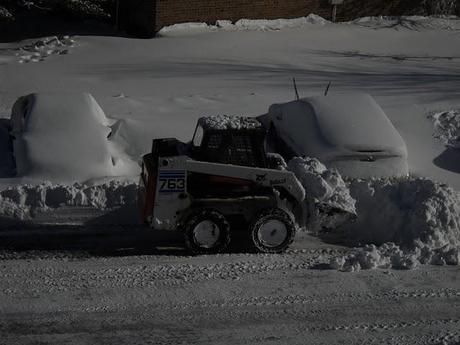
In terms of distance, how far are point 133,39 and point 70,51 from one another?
5.72 feet

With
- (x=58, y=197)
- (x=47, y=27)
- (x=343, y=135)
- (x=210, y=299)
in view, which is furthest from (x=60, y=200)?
(x=47, y=27)

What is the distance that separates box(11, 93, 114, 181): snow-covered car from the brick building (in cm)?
823

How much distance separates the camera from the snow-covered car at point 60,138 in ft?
43.2

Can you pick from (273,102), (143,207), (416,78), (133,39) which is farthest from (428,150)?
(133,39)

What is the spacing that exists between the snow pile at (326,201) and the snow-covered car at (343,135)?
5.40 ft

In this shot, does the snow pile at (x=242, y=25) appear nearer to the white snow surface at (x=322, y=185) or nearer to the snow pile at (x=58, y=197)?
the snow pile at (x=58, y=197)

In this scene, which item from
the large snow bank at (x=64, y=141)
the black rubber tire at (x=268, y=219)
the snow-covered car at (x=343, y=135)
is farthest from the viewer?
the snow-covered car at (x=343, y=135)

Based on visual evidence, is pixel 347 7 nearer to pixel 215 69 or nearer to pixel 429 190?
pixel 215 69

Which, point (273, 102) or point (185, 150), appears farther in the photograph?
point (273, 102)

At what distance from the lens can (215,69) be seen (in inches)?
764

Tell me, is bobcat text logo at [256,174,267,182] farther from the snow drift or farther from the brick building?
A: the brick building

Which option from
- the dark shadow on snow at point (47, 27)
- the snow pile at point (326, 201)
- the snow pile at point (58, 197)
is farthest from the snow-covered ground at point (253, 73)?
the snow pile at point (326, 201)

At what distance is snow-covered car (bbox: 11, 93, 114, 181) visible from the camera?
43.2 feet

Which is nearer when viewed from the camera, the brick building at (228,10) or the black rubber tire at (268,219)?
the black rubber tire at (268,219)
